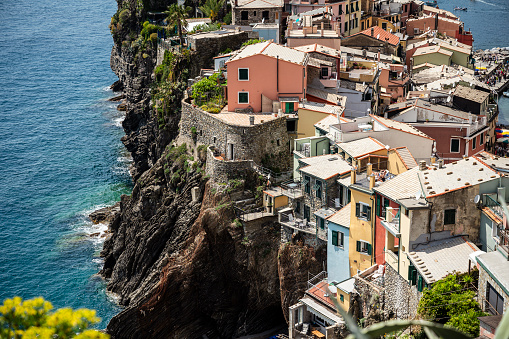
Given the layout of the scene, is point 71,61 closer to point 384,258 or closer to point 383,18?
point 383,18

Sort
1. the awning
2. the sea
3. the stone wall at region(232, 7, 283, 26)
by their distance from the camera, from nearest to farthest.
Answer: the awning → the sea → the stone wall at region(232, 7, 283, 26)

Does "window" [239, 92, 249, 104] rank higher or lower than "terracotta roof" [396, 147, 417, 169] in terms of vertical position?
higher

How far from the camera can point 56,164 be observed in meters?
98.3

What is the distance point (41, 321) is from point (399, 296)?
25346 millimetres

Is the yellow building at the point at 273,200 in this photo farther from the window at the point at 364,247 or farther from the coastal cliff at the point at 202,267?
the window at the point at 364,247

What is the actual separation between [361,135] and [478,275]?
64.7ft

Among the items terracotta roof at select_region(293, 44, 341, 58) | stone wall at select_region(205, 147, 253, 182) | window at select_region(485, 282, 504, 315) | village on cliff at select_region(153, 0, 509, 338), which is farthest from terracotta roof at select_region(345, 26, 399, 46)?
window at select_region(485, 282, 504, 315)

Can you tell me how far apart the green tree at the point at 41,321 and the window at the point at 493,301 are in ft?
62.1

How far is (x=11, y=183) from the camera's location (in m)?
92.2

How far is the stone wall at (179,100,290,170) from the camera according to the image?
5762 cm

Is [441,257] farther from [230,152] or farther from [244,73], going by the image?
[244,73]

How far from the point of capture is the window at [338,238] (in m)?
47.6

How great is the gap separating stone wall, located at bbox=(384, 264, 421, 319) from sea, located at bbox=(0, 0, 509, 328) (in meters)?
30.0

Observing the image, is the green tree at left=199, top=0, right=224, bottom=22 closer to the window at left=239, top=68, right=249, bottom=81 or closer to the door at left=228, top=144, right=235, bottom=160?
the window at left=239, top=68, right=249, bottom=81
